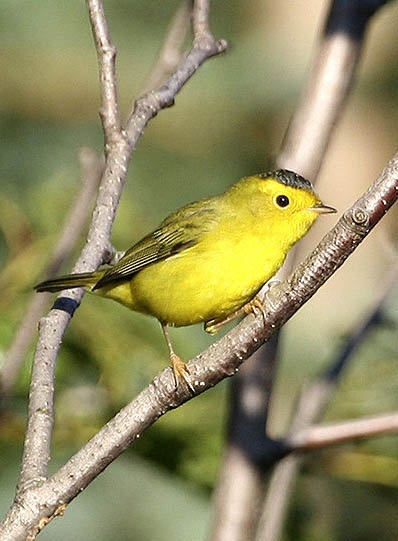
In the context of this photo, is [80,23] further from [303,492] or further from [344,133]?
[303,492]

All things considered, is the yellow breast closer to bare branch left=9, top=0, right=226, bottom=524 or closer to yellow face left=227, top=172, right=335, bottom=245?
yellow face left=227, top=172, right=335, bottom=245

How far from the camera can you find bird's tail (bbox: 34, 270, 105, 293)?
2990 millimetres

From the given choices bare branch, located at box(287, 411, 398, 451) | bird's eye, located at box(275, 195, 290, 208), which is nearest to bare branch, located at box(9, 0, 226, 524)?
bird's eye, located at box(275, 195, 290, 208)

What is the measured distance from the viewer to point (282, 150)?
3.49 m

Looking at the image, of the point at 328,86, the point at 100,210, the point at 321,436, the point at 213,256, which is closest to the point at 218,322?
the point at 213,256

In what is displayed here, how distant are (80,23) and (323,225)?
2394 mm

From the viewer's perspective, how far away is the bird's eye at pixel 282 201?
138 inches

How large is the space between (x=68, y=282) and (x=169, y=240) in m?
0.60

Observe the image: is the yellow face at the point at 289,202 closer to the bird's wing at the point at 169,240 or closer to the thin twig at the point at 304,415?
the bird's wing at the point at 169,240

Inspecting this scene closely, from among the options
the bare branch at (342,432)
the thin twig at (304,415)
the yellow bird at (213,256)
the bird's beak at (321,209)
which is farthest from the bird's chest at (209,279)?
the bare branch at (342,432)

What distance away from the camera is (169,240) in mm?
3553

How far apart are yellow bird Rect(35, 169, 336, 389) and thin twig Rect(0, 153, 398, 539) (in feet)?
2.78

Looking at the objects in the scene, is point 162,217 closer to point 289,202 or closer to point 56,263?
point 289,202

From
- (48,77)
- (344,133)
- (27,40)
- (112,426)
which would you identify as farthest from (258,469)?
(344,133)
